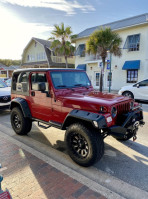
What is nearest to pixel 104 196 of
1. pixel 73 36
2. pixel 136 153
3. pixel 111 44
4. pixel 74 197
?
pixel 74 197

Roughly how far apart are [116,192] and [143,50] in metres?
16.1

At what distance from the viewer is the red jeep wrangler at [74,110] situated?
2908 mm

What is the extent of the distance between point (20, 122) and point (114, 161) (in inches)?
112

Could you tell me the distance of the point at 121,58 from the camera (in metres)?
17.5

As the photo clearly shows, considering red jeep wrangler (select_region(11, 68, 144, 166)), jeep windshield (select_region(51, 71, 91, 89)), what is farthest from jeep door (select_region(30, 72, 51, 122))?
jeep windshield (select_region(51, 71, 91, 89))

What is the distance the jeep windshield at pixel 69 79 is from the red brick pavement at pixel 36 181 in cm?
177

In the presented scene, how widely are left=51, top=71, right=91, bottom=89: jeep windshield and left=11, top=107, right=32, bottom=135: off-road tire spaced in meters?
1.58

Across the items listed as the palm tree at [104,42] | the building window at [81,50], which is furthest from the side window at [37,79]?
the building window at [81,50]

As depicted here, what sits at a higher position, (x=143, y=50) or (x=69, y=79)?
(x=143, y=50)

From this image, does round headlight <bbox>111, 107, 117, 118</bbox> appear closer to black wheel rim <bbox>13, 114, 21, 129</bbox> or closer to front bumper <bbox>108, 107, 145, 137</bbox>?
front bumper <bbox>108, 107, 145, 137</bbox>

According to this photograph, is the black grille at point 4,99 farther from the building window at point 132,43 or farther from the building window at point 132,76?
the building window at point 132,43

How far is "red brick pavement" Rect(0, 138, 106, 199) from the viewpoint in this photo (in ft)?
7.92

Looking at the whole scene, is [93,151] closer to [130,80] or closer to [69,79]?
[69,79]

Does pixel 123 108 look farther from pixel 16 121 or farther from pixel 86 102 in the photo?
pixel 16 121
